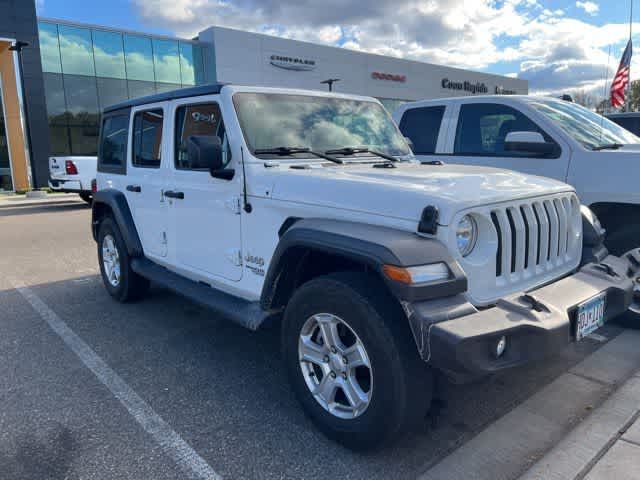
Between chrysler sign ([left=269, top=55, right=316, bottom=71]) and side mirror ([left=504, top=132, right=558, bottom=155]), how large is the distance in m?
25.3

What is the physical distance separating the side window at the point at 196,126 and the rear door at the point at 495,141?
300 centimetres

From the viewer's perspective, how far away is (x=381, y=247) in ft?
7.63

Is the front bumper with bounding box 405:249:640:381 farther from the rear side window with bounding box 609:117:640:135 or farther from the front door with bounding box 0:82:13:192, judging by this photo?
the front door with bounding box 0:82:13:192

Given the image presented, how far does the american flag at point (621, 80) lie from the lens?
817 centimetres

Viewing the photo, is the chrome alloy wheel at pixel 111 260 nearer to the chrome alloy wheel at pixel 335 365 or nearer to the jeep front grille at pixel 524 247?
the chrome alloy wheel at pixel 335 365

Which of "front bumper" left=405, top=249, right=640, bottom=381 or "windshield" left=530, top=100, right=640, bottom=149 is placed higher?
"windshield" left=530, top=100, right=640, bottom=149

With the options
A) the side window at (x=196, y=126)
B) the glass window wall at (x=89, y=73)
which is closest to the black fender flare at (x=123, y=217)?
the side window at (x=196, y=126)

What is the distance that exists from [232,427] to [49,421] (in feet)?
3.68

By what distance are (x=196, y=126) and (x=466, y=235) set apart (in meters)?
2.38

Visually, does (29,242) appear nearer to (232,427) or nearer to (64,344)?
(64,344)

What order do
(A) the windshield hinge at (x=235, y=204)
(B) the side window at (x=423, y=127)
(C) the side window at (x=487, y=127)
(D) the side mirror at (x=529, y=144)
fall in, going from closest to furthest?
(A) the windshield hinge at (x=235, y=204) < (D) the side mirror at (x=529, y=144) < (C) the side window at (x=487, y=127) < (B) the side window at (x=423, y=127)

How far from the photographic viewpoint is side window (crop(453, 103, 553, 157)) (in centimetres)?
529

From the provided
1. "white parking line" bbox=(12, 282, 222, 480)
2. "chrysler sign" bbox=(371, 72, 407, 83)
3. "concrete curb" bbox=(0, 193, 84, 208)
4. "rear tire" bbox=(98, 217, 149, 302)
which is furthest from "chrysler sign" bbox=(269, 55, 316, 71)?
"white parking line" bbox=(12, 282, 222, 480)

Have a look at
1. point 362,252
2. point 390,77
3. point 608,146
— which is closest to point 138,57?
point 390,77
